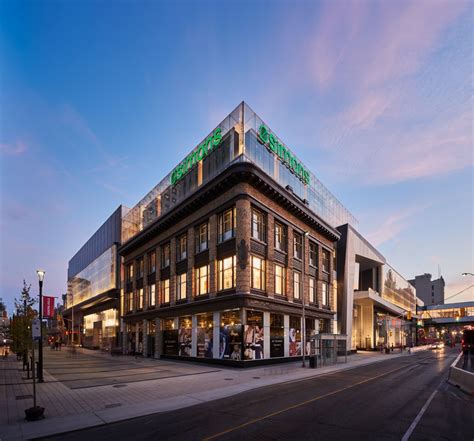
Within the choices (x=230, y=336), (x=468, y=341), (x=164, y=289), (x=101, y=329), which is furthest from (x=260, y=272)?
(x=101, y=329)

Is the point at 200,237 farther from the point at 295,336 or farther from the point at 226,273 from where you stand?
the point at 295,336

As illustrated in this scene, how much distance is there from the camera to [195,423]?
12.9 metres

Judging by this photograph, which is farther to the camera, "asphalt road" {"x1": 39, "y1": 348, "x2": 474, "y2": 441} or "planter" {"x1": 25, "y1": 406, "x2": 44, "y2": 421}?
"planter" {"x1": 25, "y1": 406, "x2": 44, "y2": 421}

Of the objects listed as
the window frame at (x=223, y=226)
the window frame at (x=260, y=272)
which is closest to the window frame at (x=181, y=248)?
the window frame at (x=223, y=226)

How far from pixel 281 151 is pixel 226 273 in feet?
51.6

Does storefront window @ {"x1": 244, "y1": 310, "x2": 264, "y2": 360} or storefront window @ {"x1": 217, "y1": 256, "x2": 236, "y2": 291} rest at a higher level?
storefront window @ {"x1": 217, "y1": 256, "x2": 236, "y2": 291}

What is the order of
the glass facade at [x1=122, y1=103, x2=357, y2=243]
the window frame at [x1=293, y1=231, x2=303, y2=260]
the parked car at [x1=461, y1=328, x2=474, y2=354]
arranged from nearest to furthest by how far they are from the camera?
the glass facade at [x1=122, y1=103, x2=357, y2=243], the window frame at [x1=293, y1=231, x2=303, y2=260], the parked car at [x1=461, y1=328, x2=474, y2=354]

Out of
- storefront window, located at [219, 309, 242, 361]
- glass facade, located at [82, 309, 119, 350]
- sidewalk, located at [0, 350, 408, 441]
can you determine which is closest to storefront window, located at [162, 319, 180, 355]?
storefront window, located at [219, 309, 242, 361]

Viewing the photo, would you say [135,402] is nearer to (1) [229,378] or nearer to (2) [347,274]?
(1) [229,378]

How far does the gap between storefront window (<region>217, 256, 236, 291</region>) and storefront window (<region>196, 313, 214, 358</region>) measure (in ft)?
11.9

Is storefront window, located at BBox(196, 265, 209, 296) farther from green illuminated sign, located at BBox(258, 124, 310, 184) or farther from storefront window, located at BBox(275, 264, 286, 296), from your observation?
green illuminated sign, located at BBox(258, 124, 310, 184)

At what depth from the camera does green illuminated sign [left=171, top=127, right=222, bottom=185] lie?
39062mm

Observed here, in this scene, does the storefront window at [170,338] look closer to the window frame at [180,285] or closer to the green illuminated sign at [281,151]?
the window frame at [180,285]

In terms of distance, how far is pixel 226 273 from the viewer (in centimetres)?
3428
